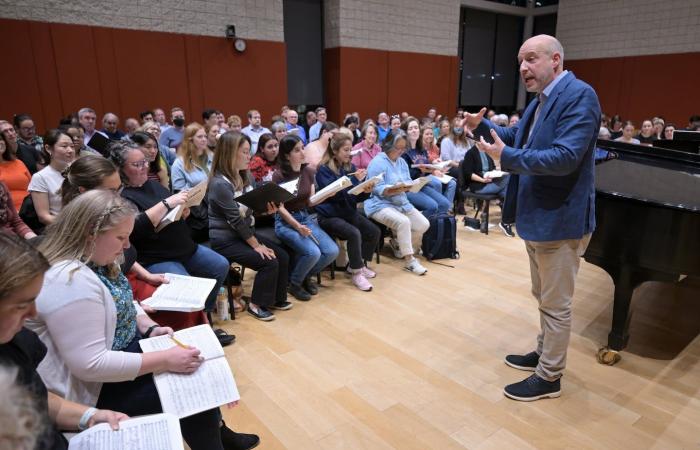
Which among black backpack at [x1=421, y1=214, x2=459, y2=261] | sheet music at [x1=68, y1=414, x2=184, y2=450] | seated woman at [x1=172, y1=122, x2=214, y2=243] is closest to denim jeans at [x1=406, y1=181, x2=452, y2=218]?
black backpack at [x1=421, y1=214, x2=459, y2=261]

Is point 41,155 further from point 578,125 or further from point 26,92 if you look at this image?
point 578,125

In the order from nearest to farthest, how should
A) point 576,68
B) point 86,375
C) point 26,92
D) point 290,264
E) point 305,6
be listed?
1. point 86,375
2. point 290,264
3. point 26,92
4. point 305,6
5. point 576,68

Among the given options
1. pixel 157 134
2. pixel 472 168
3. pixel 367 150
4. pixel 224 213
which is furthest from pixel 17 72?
pixel 472 168

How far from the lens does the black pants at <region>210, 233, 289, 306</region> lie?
368 cm

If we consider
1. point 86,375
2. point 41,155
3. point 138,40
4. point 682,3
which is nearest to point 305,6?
point 138,40

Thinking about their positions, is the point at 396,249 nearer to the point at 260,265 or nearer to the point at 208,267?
the point at 260,265

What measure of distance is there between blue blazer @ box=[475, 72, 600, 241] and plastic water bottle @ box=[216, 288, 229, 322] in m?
2.33

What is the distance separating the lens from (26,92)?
23.0 ft

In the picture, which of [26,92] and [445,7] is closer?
[26,92]

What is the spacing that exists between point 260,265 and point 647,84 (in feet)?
41.7

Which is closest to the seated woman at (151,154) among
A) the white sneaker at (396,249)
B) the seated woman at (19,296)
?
the white sneaker at (396,249)

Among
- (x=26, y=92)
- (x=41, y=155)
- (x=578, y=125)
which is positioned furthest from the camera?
(x=26, y=92)

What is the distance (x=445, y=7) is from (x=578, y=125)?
1130 cm

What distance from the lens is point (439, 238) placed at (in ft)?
16.8
